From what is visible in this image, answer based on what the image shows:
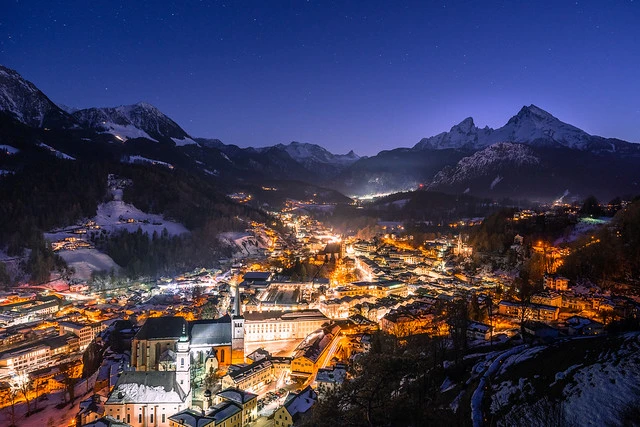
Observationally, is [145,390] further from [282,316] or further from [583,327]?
[583,327]

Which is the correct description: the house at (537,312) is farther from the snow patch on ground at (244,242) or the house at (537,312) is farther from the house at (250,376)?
the snow patch on ground at (244,242)

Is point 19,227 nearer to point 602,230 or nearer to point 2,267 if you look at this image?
point 2,267

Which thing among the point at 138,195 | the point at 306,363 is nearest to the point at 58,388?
the point at 306,363

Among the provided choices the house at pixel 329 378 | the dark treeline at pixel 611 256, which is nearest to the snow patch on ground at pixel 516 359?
the house at pixel 329 378

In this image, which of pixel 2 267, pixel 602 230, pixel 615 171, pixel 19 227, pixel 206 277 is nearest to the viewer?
pixel 602 230

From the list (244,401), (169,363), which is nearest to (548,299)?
(244,401)

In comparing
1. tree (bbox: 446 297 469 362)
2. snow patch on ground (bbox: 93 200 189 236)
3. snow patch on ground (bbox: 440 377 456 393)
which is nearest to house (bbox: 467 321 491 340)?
tree (bbox: 446 297 469 362)

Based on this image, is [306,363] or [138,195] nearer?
[306,363]
